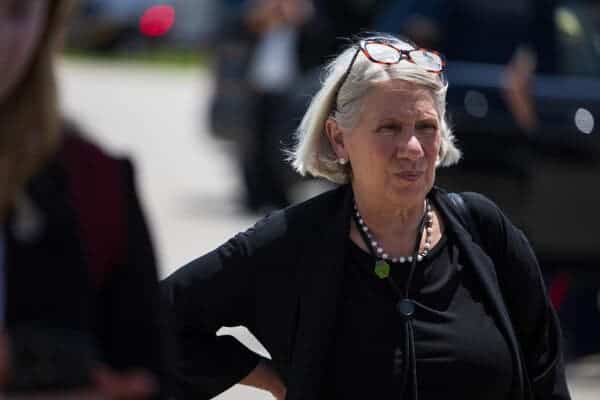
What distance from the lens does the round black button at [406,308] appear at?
333cm

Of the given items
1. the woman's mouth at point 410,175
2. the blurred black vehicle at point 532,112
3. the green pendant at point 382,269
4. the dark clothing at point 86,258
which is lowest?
the blurred black vehicle at point 532,112

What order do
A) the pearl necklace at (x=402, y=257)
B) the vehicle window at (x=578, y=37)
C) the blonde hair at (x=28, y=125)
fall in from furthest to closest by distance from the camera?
the vehicle window at (x=578, y=37) → the pearl necklace at (x=402, y=257) → the blonde hair at (x=28, y=125)

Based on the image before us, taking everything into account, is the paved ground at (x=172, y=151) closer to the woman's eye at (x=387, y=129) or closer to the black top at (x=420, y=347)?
the woman's eye at (x=387, y=129)

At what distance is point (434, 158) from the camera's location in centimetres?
350

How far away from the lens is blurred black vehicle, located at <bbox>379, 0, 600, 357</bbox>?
6.99 m

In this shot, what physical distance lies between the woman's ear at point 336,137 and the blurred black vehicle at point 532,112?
3.18m

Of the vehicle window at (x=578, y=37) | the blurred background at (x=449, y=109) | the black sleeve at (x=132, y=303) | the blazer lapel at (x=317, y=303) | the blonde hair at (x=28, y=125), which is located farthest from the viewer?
the vehicle window at (x=578, y=37)

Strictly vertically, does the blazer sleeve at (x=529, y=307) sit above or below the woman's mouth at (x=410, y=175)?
below

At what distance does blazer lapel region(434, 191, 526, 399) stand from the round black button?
16 centimetres

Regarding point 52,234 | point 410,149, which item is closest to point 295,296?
point 410,149

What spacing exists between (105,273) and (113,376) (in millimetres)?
144

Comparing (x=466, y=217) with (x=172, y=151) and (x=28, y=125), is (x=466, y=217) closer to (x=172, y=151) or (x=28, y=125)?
(x=28, y=125)

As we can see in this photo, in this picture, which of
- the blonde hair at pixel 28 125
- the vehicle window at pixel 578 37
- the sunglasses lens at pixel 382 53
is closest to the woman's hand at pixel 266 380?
the sunglasses lens at pixel 382 53

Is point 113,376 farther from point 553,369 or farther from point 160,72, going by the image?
point 160,72
